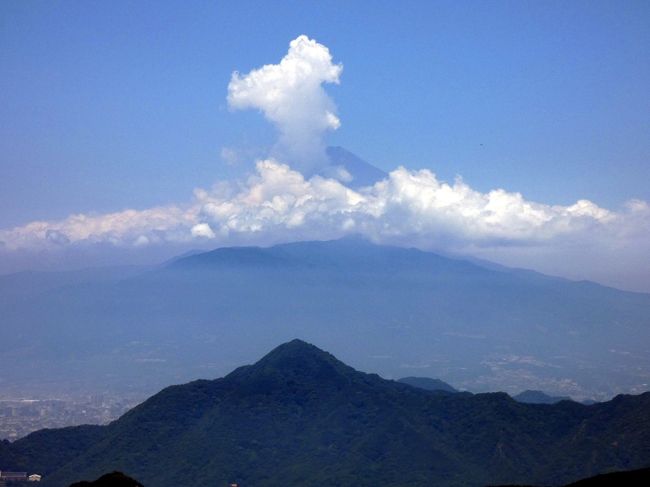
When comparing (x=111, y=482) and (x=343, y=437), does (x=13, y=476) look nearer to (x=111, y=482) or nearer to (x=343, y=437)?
(x=343, y=437)

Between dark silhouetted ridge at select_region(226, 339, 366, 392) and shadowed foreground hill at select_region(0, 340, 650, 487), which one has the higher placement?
dark silhouetted ridge at select_region(226, 339, 366, 392)

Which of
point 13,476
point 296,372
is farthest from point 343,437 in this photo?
point 13,476

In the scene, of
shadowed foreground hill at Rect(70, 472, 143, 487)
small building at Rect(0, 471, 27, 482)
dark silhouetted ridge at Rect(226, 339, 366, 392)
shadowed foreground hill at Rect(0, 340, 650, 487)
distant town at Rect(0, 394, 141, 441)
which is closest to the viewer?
shadowed foreground hill at Rect(70, 472, 143, 487)

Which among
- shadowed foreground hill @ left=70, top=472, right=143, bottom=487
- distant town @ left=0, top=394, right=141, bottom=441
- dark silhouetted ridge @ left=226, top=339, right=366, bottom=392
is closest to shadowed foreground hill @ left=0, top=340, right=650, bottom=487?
dark silhouetted ridge @ left=226, top=339, right=366, bottom=392

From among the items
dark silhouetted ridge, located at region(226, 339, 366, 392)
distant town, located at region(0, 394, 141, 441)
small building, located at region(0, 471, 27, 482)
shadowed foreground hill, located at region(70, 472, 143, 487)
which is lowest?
small building, located at region(0, 471, 27, 482)

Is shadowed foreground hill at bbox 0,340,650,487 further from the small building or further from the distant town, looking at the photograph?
the distant town

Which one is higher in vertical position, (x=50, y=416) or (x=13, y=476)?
(x=50, y=416)

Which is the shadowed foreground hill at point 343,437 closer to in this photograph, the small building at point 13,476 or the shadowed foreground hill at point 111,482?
the small building at point 13,476

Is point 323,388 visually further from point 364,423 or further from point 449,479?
point 449,479
